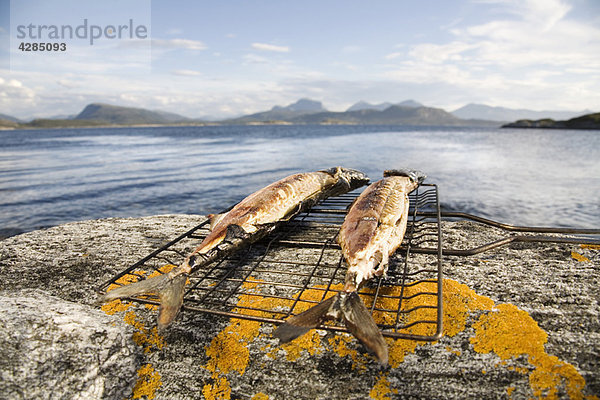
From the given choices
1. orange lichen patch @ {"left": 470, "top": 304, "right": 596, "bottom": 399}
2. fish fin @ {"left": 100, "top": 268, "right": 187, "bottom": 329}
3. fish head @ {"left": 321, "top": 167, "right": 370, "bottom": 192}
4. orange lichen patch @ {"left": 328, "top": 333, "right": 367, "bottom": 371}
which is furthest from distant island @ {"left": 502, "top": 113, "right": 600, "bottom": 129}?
fish fin @ {"left": 100, "top": 268, "right": 187, "bottom": 329}

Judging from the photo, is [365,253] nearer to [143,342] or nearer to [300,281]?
[300,281]

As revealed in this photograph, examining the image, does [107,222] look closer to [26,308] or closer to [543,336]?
[26,308]

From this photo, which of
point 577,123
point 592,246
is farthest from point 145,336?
point 577,123

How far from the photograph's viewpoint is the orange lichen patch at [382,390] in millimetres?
1984

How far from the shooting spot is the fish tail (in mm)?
1768

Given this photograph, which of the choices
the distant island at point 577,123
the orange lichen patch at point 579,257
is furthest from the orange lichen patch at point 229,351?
the distant island at point 577,123

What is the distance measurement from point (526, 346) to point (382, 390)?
1033mm

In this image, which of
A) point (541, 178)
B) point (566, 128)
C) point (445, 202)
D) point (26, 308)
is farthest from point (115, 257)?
point (566, 128)

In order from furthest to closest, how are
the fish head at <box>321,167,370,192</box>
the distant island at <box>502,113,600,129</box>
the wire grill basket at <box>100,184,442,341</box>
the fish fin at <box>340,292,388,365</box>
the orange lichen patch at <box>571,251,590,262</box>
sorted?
1. the distant island at <box>502,113,600,129</box>
2. the fish head at <box>321,167,370,192</box>
3. the orange lichen patch at <box>571,251,590,262</box>
4. the wire grill basket at <box>100,184,442,341</box>
5. the fish fin at <box>340,292,388,365</box>

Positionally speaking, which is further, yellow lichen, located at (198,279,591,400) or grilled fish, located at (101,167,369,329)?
grilled fish, located at (101,167,369,329)

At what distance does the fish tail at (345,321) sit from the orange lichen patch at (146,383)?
1.10 meters

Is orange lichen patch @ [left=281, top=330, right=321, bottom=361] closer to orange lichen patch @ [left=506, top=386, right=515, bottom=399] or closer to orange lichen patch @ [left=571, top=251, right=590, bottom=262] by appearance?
orange lichen patch @ [left=506, top=386, right=515, bottom=399]

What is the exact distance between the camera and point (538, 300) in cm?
262

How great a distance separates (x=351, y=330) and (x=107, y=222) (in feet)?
16.9
